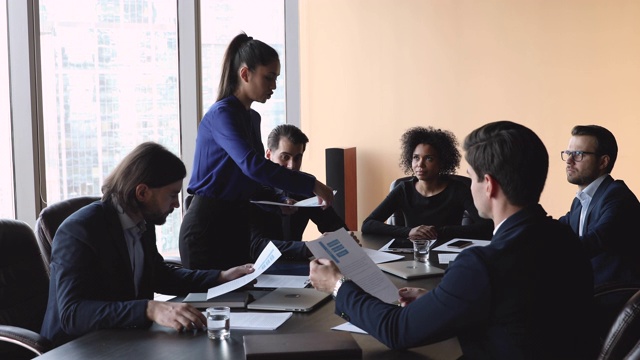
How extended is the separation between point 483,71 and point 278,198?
8.55ft

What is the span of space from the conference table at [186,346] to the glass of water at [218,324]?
2 centimetres

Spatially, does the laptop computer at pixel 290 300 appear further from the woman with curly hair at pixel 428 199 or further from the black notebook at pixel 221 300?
the woman with curly hair at pixel 428 199

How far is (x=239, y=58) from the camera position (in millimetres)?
3082

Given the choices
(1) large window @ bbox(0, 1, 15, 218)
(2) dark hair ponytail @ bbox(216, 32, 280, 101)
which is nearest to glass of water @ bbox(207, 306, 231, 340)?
(2) dark hair ponytail @ bbox(216, 32, 280, 101)

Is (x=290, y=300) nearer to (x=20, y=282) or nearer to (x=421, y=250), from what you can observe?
(x=421, y=250)

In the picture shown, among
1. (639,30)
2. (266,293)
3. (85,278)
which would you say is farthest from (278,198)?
(639,30)

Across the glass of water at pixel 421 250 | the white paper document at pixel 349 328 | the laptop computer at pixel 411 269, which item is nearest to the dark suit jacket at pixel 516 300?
the white paper document at pixel 349 328

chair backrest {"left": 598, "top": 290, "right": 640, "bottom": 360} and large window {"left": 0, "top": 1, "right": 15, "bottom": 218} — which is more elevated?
large window {"left": 0, "top": 1, "right": 15, "bottom": 218}

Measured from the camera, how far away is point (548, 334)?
5.29ft

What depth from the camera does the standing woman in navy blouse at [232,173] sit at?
2924 mm

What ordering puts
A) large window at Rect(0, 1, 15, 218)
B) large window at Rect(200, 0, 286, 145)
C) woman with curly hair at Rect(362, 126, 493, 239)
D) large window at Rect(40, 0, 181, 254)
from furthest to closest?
1. large window at Rect(200, 0, 286, 145)
2. large window at Rect(40, 0, 181, 254)
3. large window at Rect(0, 1, 15, 218)
4. woman with curly hair at Rect(362, 126, 493, 239)

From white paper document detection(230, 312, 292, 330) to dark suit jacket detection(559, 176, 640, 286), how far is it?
161cm

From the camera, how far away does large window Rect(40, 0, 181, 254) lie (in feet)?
17.1

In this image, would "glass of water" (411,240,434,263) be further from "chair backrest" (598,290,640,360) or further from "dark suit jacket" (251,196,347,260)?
"chair backrest" (598,290,640,360)
